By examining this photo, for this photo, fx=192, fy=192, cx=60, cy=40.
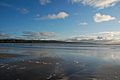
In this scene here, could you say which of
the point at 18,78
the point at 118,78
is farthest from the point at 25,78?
the point at 118,78

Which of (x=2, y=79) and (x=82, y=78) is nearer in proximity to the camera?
(x=2, y=79)

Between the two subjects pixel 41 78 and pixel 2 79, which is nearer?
pixel 2 79

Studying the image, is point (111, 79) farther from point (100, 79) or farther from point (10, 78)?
point (10, 78)

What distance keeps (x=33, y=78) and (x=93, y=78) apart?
377 centimetres

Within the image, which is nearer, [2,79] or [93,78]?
[2,79]

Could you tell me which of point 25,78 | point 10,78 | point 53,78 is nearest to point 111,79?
point 53,78

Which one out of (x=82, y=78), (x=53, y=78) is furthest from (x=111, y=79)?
(x=53, y=78)

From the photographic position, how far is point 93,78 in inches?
478

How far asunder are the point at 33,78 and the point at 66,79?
2053 millimetres

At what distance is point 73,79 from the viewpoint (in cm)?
1184

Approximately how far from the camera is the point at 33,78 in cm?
1195

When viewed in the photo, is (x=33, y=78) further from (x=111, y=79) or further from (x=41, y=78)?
(x=111, y=79)

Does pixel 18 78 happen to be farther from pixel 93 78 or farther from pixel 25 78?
pixel 93 78

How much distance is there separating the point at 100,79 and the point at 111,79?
667 mm
